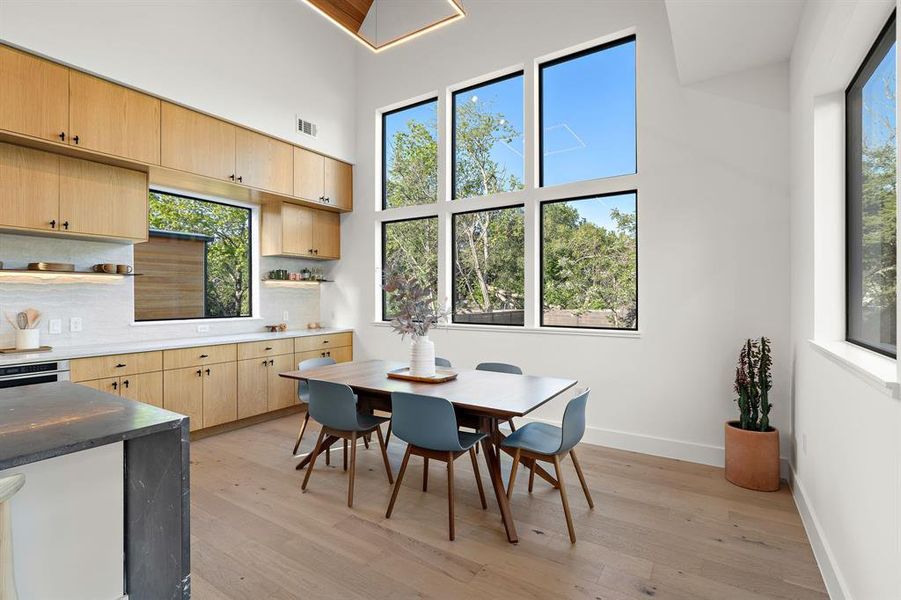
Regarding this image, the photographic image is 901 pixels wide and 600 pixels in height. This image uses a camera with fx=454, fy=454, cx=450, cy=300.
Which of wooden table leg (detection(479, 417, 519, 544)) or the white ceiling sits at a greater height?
the white ceiling

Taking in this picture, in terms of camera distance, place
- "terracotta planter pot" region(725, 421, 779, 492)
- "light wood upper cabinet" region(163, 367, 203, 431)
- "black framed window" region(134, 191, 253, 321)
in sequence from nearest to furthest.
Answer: "terracotta planter pot" region(725, 421, 779, 492)
"light wood upper cabinet" region(163, 367, 203, 431)
"black framed window" region(134, 191, 253, 321)

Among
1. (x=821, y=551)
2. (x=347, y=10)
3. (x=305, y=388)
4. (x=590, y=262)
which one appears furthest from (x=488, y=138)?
(x=821, y=551)

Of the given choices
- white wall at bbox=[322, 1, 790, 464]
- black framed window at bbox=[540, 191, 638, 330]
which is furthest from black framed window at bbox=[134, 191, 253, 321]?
black framed window at bbox=[540, 191, 638, 330]

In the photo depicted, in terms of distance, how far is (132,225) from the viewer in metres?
3.81

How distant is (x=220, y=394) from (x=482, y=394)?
9.23 feet

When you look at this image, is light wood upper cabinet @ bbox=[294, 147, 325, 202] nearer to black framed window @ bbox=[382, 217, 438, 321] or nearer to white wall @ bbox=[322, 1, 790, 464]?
black framed window @ bbox=[382, 217, 438, 321]

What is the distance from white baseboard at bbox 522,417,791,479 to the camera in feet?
11.4

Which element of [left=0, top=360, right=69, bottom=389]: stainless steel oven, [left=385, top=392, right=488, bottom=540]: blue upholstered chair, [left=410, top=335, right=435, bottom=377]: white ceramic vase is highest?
[left=410, top=335, right=435, bottom=377]: white ceramic vase

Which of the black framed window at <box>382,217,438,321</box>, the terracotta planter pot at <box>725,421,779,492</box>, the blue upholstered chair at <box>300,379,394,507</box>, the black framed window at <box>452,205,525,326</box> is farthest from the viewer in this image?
the black framed window at <box>382,217,438,321</box>

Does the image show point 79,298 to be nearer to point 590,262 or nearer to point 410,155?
point 410,155

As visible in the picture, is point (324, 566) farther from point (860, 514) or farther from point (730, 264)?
point (730, 264)

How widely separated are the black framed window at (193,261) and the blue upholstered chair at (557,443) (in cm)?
371

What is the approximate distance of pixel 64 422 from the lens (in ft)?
4.46

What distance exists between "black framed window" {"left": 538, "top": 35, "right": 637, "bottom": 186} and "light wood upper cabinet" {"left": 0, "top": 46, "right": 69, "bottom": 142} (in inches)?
152
